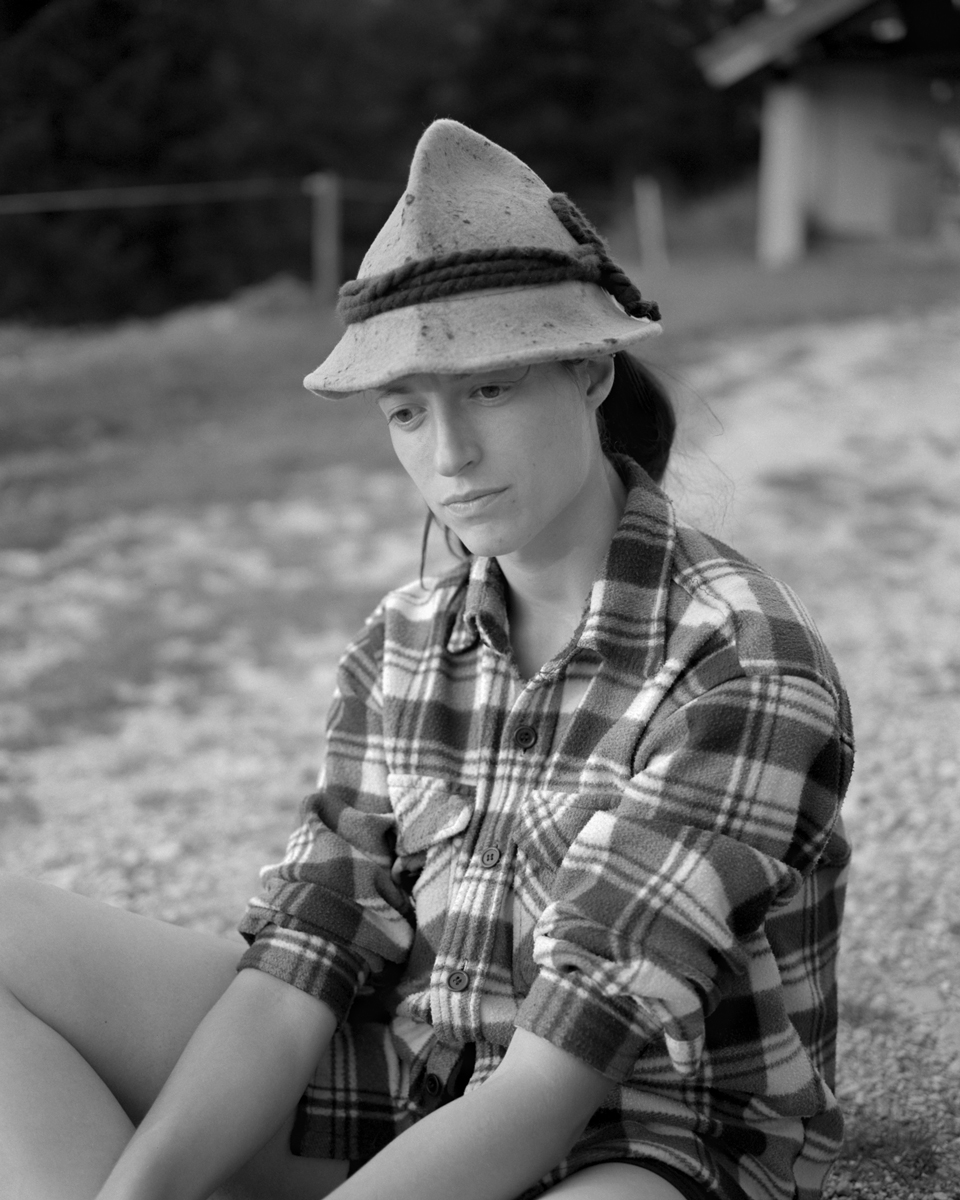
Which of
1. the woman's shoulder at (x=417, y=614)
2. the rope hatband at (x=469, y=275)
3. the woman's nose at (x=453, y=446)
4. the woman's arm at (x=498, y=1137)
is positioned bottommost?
the woman's arm at (x=498, y=1137)

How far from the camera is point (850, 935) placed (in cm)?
305

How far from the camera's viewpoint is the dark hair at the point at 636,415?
6.64ft

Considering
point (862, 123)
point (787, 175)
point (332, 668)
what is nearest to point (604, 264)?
point (332, 668)

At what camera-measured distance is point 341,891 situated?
6.25 ft

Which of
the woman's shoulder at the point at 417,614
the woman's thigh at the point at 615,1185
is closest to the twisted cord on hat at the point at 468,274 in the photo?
the woman's shoulder at the point at 417,614

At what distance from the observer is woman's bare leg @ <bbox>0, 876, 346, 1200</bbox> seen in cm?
170

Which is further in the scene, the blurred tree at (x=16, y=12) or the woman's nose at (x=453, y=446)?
the blurred tree at (x=16, y=12)

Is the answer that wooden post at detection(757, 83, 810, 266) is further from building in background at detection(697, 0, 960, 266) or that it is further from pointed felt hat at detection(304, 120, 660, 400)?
pointed felt hat at detection(304, 120, 660, 400)

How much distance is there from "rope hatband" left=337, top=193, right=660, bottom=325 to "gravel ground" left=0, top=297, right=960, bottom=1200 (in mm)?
553

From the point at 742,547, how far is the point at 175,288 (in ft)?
55.8

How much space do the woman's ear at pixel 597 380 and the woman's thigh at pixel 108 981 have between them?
943mm

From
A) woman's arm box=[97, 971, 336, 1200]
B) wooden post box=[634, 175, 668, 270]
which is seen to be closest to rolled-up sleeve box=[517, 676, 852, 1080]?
woman's arm box=[97, 971, 336, 1200]

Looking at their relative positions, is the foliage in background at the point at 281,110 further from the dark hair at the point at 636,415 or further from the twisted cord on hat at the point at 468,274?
the twisted cord on hat at the point at 468,274

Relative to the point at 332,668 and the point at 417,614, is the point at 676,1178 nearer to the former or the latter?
the point at 417,614
